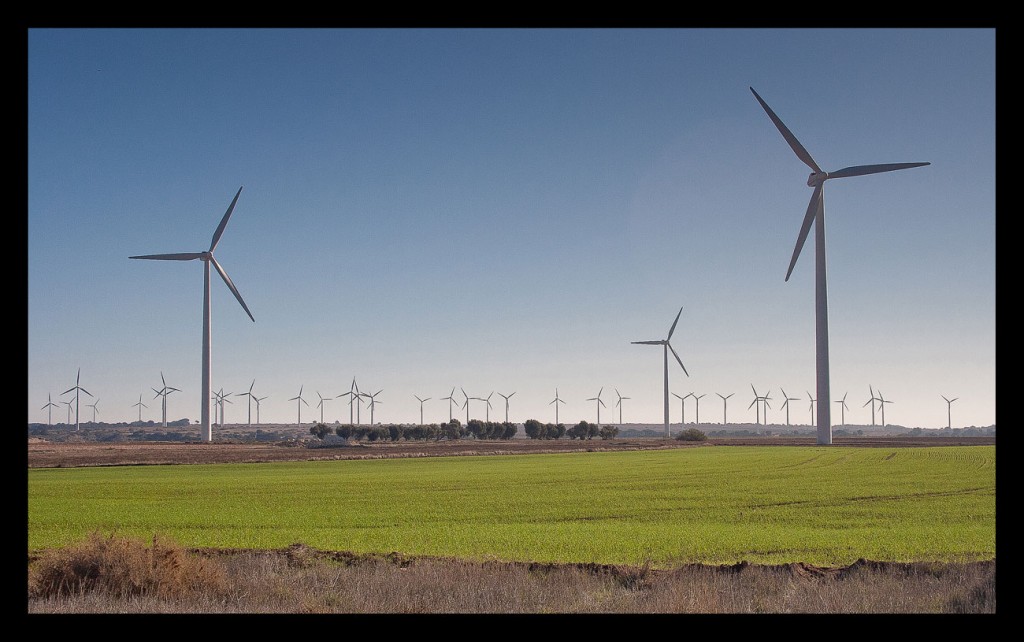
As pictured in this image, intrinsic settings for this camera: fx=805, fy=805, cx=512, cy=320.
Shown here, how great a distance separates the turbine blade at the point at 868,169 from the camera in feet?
300

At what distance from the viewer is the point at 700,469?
73.6 meters

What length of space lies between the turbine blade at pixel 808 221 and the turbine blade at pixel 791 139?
3139 mm

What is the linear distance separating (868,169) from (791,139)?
33.1 ft

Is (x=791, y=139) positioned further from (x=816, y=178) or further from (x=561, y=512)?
(x=561, y=512)

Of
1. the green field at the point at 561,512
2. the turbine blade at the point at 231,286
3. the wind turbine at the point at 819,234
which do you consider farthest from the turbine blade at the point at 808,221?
the turbine blade at the point at 231,286

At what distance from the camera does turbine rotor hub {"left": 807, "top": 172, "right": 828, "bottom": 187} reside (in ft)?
339

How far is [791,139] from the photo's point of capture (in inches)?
3954

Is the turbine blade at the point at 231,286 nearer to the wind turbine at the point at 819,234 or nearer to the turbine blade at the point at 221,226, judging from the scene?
the turbine blade at the point at 221,226

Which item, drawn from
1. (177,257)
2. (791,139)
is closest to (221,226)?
(177,257)

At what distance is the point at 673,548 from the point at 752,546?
9.41ft

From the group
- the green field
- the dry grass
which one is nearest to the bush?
the green field
